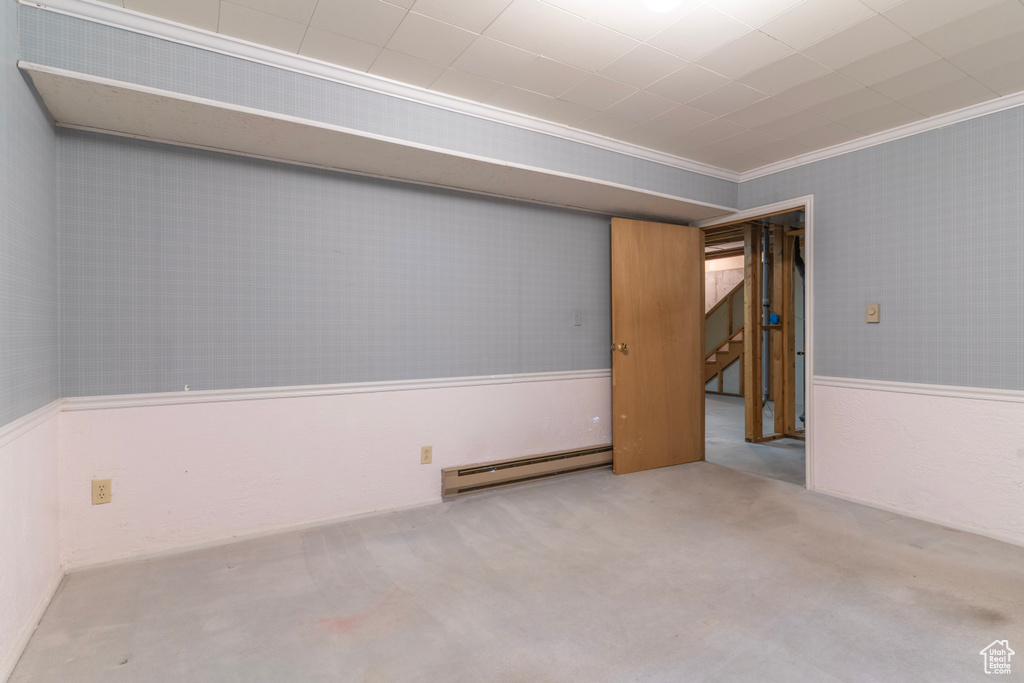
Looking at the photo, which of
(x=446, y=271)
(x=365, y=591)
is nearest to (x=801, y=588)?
(x=365, y=591)

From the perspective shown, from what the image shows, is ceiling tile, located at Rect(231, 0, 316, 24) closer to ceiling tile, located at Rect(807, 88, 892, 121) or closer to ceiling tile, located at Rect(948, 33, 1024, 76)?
ceiling tile, located at Rect(807, 88, 892, 121)

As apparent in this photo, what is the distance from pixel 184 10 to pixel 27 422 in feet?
5.49

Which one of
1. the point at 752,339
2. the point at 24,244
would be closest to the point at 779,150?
the point at 752,339

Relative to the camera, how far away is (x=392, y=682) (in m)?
1.61

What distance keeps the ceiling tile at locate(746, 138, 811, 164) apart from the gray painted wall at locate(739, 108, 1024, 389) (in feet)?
0.52

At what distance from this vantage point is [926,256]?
3023 mm

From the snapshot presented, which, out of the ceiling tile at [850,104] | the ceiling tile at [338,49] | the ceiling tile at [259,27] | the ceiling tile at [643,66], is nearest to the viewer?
the ceiling tile at [259,27]

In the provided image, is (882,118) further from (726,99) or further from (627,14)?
(627,14)

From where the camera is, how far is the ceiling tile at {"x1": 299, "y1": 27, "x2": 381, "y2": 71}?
2180 millimetres

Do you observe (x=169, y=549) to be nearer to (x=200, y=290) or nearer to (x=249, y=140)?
(x=200, y=290)

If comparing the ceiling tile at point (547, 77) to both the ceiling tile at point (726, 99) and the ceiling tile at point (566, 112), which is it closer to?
the ceiling tile at point (566, 112)

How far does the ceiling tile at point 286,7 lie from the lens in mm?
1944

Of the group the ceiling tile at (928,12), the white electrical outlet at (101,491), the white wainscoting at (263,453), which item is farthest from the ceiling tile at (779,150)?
the white electrical outlet at (101,491)

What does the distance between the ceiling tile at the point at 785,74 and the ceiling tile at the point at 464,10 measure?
1.30 m
